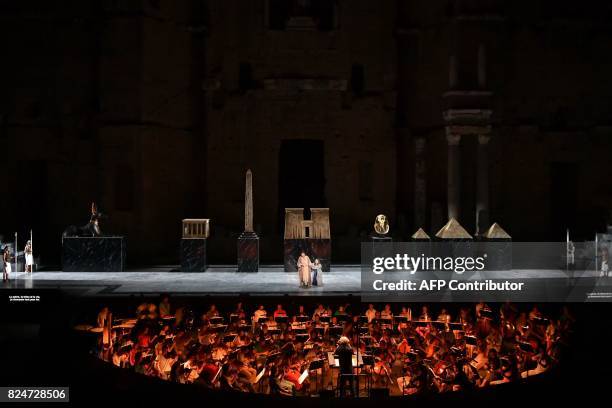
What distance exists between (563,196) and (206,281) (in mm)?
14580

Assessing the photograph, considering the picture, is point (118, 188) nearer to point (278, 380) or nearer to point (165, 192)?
point (165, 192)

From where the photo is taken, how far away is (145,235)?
868 inches

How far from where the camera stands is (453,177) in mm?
21688

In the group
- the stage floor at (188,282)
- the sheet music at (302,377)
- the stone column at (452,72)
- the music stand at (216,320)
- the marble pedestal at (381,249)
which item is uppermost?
the stone column at (452,72)

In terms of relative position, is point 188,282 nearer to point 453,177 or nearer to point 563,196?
point 453,177

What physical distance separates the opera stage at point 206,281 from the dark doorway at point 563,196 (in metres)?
6.52

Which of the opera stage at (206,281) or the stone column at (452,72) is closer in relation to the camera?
the opera stage at (206,281)

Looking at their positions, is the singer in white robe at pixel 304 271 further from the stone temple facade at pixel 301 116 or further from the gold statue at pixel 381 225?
the stone temple facade at pixel 301 116

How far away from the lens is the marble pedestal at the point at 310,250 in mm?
18734

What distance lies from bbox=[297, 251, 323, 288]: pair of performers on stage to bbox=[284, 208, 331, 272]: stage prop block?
8.68ft

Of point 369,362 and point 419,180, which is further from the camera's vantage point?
point 419,180

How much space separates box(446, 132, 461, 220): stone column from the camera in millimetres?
21562

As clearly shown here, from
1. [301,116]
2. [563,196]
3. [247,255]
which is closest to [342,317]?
[247,255]

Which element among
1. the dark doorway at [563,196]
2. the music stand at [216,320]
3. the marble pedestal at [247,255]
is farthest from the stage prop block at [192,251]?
the dark doorway at [563,196]
